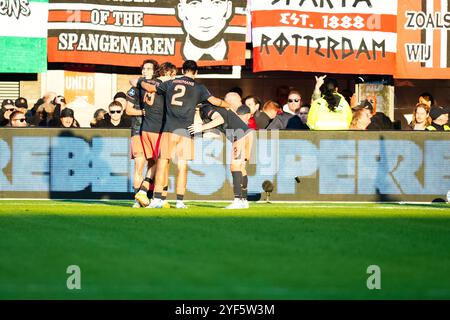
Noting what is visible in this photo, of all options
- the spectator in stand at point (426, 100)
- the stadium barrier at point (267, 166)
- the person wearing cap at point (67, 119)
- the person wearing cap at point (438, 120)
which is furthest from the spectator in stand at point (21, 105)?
the spectator in stand at point (426, 100)

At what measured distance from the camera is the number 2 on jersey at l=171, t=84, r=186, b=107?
59.9 feet

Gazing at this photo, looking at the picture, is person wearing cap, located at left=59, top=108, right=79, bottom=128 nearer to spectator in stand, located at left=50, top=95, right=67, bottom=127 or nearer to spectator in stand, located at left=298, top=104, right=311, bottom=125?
spectator in stand, located at left=50, top=95, right=67, bottom=127

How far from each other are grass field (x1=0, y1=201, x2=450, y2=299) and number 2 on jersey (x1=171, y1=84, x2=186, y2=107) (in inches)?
62.2

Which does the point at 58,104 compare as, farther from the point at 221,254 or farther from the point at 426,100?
the point at 221,254

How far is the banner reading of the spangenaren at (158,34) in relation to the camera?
80.7ft

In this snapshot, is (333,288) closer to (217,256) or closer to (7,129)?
(217,256)

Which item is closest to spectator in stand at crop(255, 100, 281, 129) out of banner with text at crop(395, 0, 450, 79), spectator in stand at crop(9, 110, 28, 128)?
banner with text at crop(395, 0, 450, 79)

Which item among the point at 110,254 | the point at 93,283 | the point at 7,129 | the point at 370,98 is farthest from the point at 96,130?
the point at 93,283

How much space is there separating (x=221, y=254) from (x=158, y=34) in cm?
1361

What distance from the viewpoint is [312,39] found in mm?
25000

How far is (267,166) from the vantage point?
22.2m

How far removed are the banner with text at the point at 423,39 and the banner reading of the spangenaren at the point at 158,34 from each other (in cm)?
329

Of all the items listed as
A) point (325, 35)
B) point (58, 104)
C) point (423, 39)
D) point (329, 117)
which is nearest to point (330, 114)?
point (329, 117)
